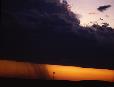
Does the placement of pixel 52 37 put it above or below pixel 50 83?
above

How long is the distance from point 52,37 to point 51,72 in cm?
36

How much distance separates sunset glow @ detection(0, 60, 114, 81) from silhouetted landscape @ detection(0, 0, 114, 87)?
0.07 metres

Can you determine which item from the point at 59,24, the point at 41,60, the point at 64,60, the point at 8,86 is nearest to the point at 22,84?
the point at 8,86

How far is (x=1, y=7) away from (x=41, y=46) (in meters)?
0.54

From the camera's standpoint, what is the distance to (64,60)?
2.74 metres

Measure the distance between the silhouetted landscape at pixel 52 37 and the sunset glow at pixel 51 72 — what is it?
66 millimetres

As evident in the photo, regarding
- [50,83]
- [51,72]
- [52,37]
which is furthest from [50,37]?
[50,83]

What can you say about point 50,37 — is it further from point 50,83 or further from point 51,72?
point 50,83

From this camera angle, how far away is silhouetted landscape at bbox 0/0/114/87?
8.32 feet

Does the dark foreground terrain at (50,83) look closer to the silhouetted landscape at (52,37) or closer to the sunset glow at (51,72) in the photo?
the silhouetted landscape at (52,37)

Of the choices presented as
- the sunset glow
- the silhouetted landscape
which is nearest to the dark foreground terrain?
the silhouetted landscape

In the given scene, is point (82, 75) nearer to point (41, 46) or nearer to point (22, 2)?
point (41, 46)

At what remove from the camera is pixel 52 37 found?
2.70 meters

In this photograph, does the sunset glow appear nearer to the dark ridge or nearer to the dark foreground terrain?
the dark ridge
